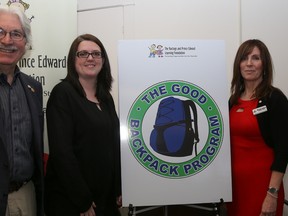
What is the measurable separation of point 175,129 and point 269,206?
2.64 ft

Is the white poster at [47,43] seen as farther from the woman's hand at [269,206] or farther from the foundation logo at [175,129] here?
the woman's hand at [269,206]

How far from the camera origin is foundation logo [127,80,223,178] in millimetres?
2076

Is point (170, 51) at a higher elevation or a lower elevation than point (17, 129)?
higher

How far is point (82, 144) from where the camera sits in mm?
1847

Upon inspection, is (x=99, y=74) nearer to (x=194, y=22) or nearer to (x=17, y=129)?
(x=17, y=129)

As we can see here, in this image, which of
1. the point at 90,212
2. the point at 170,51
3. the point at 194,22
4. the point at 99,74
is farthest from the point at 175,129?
the point at 194,22

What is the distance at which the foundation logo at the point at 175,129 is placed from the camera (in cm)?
208

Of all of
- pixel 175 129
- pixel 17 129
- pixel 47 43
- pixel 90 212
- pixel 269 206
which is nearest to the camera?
pixel 17 129

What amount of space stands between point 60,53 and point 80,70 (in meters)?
0.49

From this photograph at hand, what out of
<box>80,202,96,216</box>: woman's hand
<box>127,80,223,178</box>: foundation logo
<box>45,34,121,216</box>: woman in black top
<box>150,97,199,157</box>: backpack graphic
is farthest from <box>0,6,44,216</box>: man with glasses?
<box>150,97,199,157</box>: backpack graphic

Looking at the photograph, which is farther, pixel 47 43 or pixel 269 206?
pixel 47 43

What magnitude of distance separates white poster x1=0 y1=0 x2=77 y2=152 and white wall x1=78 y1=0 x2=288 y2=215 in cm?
70

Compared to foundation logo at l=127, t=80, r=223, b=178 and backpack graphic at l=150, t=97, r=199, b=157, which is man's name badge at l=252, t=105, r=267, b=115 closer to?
foundation logo at l=127, t=80, r=223, b=178

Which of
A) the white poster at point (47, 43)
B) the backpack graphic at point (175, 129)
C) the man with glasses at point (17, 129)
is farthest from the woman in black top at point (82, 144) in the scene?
the white poster at point (47, 43)
